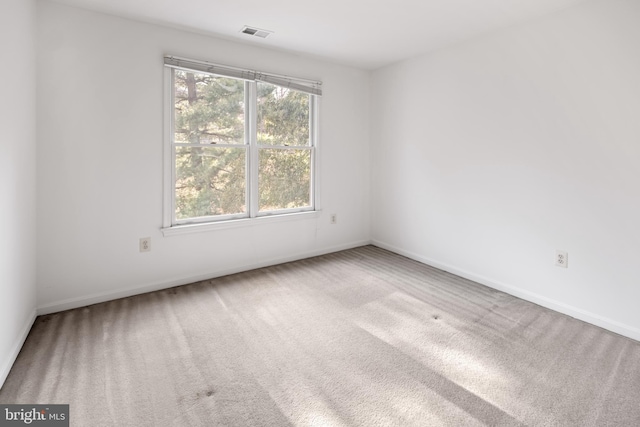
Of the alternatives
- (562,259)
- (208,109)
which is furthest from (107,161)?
(562,259)

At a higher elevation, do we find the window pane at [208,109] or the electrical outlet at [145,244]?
the window pane at [208,109]

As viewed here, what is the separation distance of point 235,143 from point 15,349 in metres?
2.35

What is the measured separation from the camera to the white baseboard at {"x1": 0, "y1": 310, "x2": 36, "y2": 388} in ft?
5.97

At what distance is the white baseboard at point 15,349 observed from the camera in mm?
1819

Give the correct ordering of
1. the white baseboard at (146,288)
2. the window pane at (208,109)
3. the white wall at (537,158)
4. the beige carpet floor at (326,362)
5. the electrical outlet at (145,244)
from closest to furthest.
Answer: the beige carpet floor at (326,362) → the white wall at (537,158) → the white baseboard at (146,288) → the electrical outlet at (145,244) → the window pane at (208,109)

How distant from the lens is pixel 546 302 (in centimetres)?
284

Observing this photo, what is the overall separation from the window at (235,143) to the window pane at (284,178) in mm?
11

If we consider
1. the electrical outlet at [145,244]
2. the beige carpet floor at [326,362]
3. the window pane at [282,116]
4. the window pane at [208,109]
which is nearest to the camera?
the beige carpet floor at [326,362]

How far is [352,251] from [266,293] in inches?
65.5

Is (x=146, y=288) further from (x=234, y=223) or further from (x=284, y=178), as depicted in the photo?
(x=284, y=178)

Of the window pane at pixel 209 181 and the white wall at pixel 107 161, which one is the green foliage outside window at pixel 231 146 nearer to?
the window pane at pixel 209 181

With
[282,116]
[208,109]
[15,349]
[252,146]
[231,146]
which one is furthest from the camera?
Answer: [282,116]

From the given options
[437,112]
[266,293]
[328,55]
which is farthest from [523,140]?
[266,293]

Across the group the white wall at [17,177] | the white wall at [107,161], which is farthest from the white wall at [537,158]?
the white wall at [17,177]
